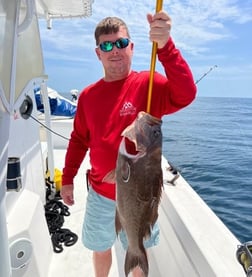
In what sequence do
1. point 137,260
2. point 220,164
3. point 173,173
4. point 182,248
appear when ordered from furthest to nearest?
point 220,164, point 173,173, point 182,248, point 137,260

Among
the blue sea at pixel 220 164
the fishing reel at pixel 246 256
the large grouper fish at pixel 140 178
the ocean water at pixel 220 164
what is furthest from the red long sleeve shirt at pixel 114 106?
the blue sea at pixel 220 164

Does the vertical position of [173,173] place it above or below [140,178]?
below

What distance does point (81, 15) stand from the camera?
383 cm

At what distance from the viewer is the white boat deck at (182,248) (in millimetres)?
1533

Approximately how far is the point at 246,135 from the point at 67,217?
9123 millimetres

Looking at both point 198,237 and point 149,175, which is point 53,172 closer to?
point 198,237

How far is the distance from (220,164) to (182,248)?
5.82 metres

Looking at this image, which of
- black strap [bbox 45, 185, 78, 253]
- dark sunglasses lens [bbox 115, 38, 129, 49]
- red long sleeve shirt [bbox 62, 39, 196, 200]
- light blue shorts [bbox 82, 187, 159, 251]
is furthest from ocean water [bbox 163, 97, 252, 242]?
dark sunglasses lens [bbox 115, 38, 129, 49]

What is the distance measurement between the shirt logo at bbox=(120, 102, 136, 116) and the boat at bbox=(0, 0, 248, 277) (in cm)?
42

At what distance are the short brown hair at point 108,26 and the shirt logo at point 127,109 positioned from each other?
0.37 metres

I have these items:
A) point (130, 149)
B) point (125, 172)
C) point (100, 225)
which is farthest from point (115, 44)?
point (100, 225)

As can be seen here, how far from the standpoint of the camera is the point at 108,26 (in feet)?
5.30

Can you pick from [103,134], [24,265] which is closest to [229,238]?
[103,134]

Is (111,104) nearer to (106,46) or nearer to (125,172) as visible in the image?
(106,46)
